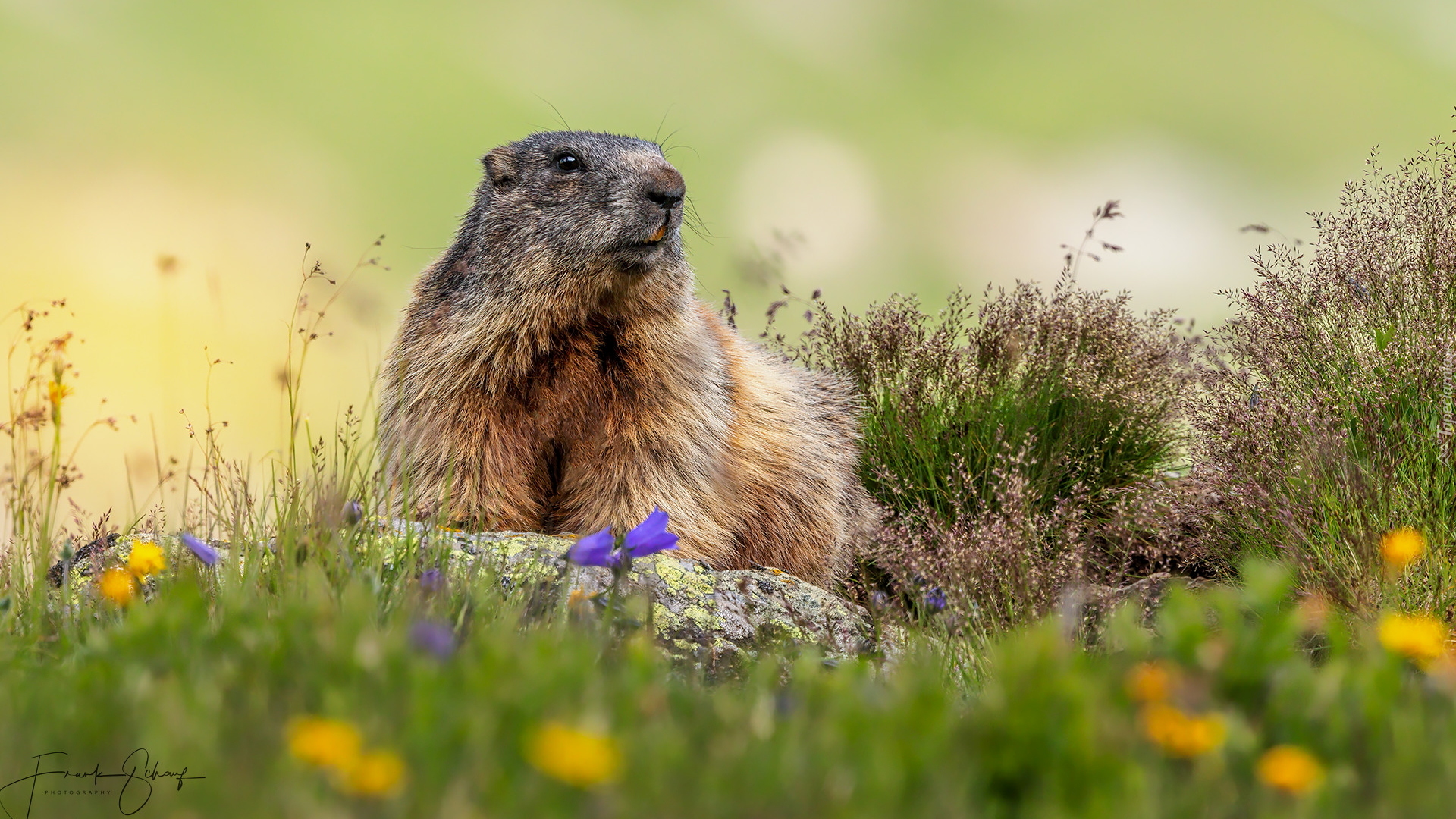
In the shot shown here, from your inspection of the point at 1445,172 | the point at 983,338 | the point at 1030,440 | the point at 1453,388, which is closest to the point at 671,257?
the point at 1030,440

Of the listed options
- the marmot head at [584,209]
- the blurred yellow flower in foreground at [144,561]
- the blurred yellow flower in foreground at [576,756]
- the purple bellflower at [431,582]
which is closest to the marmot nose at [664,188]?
the marmot head at [584,209]

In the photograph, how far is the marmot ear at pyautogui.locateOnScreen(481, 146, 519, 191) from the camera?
5.72 m

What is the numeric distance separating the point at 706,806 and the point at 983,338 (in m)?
5.64

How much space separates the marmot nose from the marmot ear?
881mm

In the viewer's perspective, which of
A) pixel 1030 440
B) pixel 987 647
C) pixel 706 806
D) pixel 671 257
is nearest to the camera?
pixel 706 806

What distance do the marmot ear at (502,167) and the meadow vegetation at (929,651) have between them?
5.08 ft

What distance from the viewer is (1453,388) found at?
204 inches

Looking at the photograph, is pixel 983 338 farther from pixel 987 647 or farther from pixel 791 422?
pixel 987 647

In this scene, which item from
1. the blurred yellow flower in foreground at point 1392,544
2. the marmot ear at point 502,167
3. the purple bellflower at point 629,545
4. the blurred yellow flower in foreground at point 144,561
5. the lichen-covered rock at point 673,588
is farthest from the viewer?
the marmot ear at point 502,167

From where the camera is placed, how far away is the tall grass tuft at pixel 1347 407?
5.01 m

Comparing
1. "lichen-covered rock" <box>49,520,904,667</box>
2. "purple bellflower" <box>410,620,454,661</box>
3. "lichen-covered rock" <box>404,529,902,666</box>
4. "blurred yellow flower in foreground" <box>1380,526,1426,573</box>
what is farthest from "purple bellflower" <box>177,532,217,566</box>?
"blurred yellow flower in foreground" <box>1380,526,1426,573</box>

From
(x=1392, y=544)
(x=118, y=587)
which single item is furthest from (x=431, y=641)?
(x=1392, y=544)
